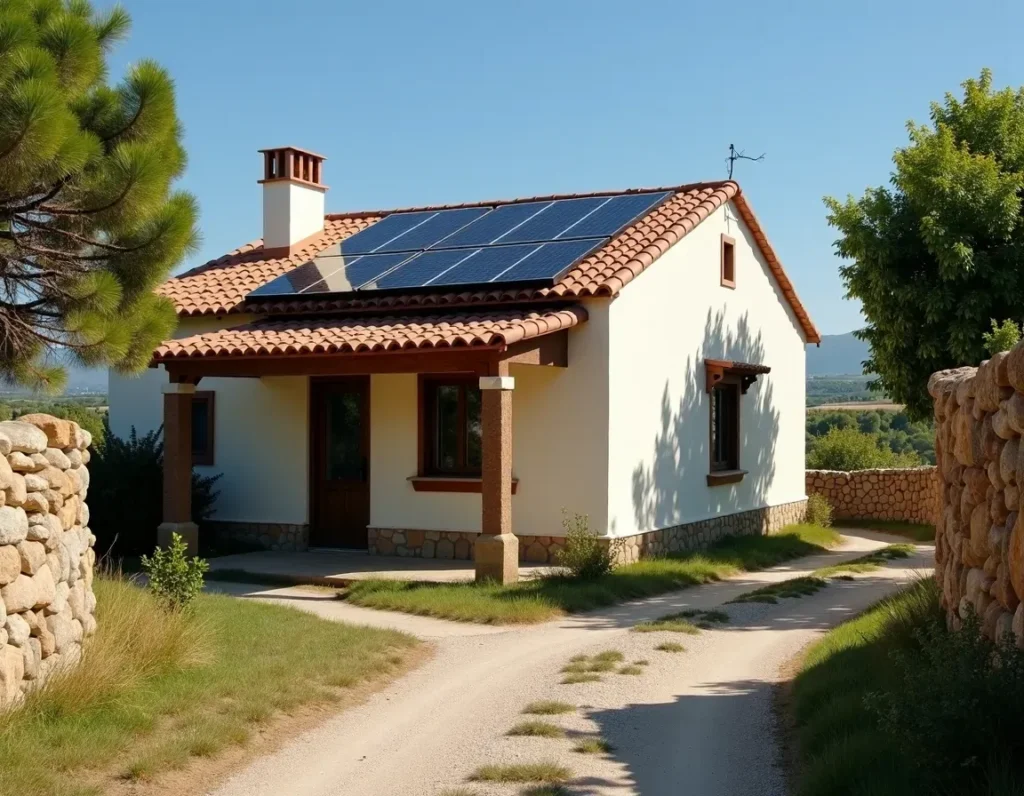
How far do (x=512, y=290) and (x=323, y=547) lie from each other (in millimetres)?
4825

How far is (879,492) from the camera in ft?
81.6

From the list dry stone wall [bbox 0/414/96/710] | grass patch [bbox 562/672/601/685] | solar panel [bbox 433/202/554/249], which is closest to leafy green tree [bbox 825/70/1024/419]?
solar panel [bbox 433/202/554/249]

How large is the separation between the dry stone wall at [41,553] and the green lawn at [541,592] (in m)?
4.40

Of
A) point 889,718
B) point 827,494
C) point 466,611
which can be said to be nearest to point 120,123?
point 466,611

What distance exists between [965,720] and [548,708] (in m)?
3.47

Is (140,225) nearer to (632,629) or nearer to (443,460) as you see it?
(632,629)

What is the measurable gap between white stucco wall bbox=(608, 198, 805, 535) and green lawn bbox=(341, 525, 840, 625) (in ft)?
2.85

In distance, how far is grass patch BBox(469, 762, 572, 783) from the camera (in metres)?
6.25

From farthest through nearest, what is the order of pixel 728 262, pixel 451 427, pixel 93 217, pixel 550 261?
pixel 728 262 < pixel 451 427 < pixel 550 261 < pixel 93 217

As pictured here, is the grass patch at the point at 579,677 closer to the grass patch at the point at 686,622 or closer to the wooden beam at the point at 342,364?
the grass patch at the point at 686,622

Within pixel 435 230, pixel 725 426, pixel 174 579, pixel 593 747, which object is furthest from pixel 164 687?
pixel 725 426

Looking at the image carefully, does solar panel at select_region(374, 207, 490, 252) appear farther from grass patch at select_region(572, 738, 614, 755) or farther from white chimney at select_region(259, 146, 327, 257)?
grass patch at select_region(572, 738, 614, 755)

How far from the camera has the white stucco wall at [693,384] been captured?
15016 millimetres

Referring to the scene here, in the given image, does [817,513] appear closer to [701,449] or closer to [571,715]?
[701,449]
